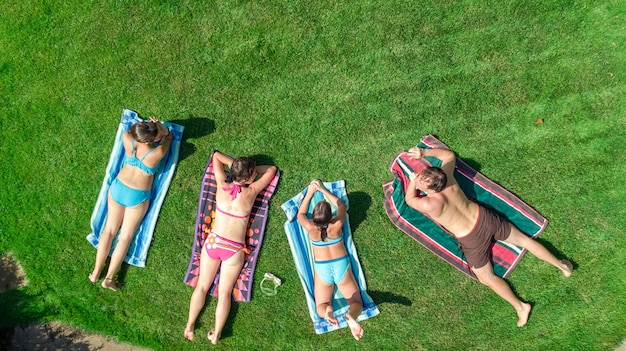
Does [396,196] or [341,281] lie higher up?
[396,196]

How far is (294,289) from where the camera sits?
5793mm

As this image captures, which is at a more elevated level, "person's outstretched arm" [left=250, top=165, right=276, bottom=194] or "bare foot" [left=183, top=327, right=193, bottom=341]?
"person's outstretched arm" [left=250, top=165, right=276, bottom=194]

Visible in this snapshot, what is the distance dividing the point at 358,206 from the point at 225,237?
80.8 inches

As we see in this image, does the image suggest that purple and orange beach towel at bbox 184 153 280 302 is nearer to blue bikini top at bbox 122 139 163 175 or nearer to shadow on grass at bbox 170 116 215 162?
shadow on grass at bbox 170 116 215 162

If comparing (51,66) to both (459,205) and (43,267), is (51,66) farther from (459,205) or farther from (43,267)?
(459,205)

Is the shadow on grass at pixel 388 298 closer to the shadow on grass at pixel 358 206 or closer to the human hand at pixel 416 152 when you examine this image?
the shadow on grass at pixel 358 206

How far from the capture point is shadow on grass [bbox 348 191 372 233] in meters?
A: 5.76

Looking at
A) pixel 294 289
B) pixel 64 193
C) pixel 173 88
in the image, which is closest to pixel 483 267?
pixel 294 289

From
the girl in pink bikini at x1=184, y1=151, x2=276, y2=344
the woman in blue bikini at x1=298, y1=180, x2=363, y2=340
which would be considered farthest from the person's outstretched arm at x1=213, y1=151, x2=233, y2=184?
the woman in blue bikini at x1=298, y1=180, x2=363, y2=340

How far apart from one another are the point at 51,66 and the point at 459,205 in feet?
21.6

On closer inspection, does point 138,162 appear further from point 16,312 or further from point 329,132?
point 16,312

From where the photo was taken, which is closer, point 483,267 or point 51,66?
point 483,267

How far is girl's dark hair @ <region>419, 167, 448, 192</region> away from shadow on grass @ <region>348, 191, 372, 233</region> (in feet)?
3.48

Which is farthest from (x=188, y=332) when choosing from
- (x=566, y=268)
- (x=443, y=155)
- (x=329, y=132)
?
(x=566, y=268)
